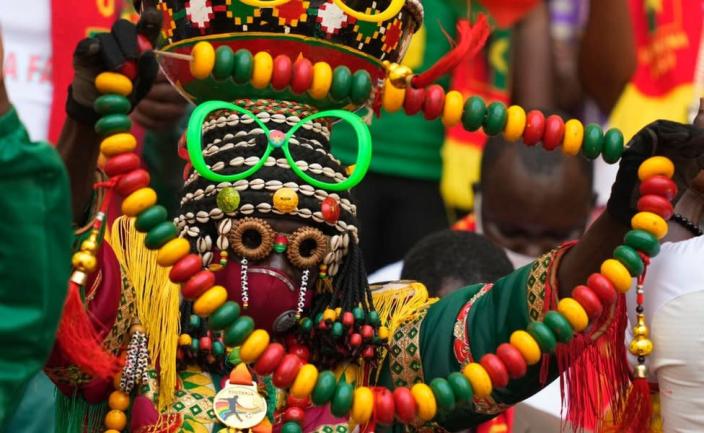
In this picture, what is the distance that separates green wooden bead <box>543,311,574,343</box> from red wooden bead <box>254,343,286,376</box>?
19.8 inches

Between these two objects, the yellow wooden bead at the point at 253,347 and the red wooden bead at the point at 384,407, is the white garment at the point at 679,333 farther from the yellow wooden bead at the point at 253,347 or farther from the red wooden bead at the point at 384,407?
the yellow wooden bead at the point at 253,347

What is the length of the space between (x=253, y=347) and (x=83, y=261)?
35 cm

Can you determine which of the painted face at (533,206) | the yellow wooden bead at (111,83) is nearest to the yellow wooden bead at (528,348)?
the yellow wooden bead at (111,83)

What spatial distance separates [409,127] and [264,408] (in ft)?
7.06

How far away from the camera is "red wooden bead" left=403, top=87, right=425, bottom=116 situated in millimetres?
2777

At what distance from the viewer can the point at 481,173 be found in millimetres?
4762

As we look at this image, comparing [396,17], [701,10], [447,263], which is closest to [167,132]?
[447,263]

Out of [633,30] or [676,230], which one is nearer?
[676,230]

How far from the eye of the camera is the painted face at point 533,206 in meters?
4.61

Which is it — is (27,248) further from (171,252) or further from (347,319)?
(347,319)

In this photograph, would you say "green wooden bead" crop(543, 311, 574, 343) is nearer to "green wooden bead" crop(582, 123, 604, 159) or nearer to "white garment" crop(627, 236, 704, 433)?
"white garment" crop(627, 236, 704, 433)

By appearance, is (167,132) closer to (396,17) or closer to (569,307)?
(396,17)

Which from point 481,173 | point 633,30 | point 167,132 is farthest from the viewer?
point 633,30

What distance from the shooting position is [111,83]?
2.47 metres
